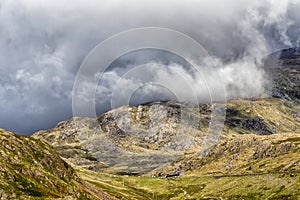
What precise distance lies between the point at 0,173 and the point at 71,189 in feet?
134

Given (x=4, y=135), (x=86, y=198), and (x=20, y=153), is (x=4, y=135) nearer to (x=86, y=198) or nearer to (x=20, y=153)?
(x=20, y=153)

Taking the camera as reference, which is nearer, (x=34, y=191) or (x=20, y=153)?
(x=34, y=191)

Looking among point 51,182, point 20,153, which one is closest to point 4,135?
point 20,153

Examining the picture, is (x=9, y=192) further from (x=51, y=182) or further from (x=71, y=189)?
(x=71, y=189)

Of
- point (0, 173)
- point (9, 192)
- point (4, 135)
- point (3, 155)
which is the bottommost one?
point (9, 192)

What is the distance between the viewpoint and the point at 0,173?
482ft

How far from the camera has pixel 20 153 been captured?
185 m

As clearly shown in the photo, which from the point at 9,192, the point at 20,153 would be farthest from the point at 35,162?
the point at 9,192

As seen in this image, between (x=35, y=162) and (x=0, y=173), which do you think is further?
(x=35, y=162)

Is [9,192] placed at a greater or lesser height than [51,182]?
lesser

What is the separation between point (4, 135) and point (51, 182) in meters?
44.7

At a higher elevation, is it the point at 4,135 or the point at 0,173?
the point at 4,135

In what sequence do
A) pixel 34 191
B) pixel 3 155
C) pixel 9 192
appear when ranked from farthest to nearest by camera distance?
pixel 3 155 < pixel 34 191 < pixel 9 192

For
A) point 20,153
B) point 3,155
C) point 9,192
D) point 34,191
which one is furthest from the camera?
point 20,153
